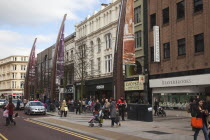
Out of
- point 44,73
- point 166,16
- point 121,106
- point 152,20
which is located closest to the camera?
point 121,106

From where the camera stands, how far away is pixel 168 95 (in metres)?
30.3

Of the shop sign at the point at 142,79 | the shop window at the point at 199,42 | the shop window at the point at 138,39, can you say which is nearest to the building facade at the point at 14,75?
the shop window at the point at 138,39

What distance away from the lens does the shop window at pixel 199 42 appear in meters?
26.6

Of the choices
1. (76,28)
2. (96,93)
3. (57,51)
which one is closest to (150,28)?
(57,51)

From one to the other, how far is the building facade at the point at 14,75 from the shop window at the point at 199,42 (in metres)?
104

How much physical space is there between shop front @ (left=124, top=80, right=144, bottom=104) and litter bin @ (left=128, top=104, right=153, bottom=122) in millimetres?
10816

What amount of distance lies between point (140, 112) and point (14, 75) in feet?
359

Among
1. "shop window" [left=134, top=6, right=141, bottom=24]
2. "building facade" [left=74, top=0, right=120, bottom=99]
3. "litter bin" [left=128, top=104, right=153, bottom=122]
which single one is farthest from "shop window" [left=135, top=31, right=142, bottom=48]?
"litter bin" [left=128, top=104, right=153, bottom=122]

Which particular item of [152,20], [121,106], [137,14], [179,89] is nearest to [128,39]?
[121,106]

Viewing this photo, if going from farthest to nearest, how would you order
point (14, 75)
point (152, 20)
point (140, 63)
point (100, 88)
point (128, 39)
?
1. point (14, 75)
2. point (100, 88)
3. point (140, 63)
4. point (152, 20)
5. point (128, 39)

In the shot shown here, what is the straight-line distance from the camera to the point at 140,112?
22656 mm

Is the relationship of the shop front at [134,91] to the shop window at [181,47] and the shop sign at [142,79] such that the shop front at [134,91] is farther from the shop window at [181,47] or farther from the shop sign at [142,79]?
the shop window at [181,47]

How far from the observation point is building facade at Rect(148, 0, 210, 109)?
85.8 feet

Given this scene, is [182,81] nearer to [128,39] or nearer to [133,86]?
[128,39]
